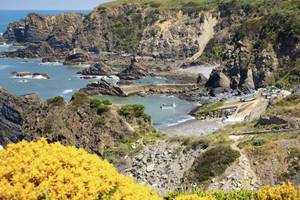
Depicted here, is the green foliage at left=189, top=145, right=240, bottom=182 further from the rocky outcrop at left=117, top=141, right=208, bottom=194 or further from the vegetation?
the vegetation

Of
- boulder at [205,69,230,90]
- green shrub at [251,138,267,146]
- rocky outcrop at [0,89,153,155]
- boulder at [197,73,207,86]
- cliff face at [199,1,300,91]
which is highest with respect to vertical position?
green shrub at [251,138,267,146]

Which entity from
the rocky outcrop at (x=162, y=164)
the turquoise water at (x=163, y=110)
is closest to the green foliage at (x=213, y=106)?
the turquoise water at (x=163, y=110)

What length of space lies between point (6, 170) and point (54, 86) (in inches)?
3331

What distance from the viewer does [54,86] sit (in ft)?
310

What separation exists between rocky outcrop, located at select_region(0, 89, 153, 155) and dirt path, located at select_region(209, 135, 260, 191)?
46.0 ft

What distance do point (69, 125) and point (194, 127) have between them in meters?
23.1

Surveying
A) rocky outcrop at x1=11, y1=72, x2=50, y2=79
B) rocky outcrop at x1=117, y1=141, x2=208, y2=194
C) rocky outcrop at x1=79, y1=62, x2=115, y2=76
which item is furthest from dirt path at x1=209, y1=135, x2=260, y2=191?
rocky outcrop at x1=11, y1=72, x2=50, y2=79

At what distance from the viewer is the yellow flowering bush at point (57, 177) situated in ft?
34.3

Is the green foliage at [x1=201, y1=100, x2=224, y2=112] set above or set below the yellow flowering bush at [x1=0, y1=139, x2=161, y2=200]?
below

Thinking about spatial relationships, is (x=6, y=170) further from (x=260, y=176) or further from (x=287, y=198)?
(x=260, y=176)

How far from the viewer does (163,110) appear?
73250mm

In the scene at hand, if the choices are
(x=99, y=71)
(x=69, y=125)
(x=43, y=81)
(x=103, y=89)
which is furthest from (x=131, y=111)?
(x=99, y=71)

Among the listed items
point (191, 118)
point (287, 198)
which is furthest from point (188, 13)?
point (287, 198)

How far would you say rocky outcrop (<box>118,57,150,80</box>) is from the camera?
97312mm
